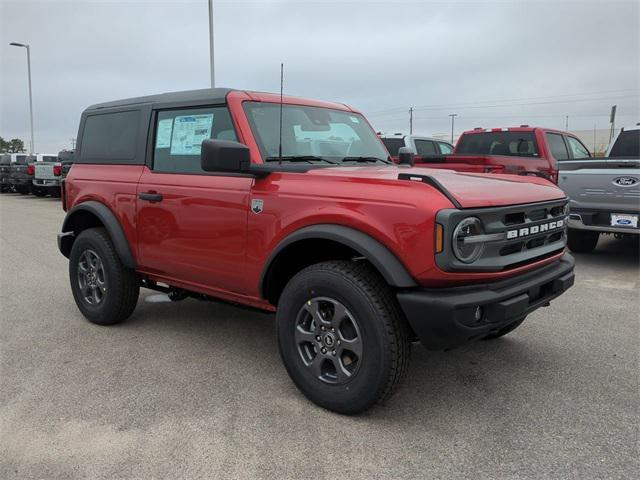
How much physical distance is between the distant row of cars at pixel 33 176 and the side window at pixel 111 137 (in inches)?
585

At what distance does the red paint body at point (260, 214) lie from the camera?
111 inches

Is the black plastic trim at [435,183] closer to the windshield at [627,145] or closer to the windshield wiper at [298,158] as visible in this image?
the windshield wiper at [298,158]

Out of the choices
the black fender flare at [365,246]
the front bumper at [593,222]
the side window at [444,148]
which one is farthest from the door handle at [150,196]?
the side window at [444,148]

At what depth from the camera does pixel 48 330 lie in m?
4.66

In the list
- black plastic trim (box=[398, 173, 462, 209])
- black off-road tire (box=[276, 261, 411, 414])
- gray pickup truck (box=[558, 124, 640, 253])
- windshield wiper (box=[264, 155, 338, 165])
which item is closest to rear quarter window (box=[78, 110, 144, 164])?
windshield wiper (box=[264, 155, 338, 165])

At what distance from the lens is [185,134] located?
4145 millimetres

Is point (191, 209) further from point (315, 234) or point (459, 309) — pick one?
point (459, 309)

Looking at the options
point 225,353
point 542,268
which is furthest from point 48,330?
point 542,268

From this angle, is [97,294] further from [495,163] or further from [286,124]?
[495,163]

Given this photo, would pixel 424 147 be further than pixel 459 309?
Yes

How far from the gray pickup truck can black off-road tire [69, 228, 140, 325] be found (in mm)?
5339

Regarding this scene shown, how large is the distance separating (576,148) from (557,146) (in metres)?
1.07

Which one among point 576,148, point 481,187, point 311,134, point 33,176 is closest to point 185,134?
point 311,134

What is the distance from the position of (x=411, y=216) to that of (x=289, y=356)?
1206 mm
